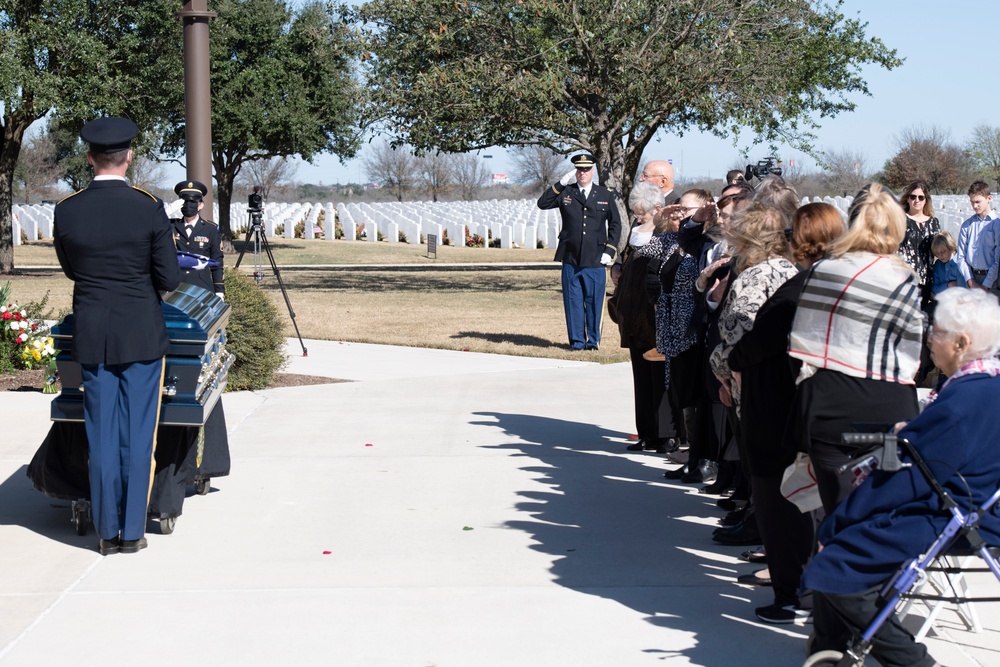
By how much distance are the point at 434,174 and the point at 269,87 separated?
46.8 m

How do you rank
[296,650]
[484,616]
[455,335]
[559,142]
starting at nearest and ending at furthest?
[296,650] → [484,616] → [455,335] → [559,142]

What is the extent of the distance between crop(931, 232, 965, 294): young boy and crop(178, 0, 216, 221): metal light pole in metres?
6.11

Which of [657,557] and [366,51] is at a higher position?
[366,51]

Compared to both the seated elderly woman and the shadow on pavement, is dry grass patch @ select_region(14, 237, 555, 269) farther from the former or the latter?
the seated elderly woman

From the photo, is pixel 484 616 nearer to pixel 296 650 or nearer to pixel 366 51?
pixel 296 650

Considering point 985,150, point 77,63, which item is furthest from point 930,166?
point 77,63

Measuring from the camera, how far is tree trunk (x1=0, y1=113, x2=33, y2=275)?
87.9 ft

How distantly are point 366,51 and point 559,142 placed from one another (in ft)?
12.3

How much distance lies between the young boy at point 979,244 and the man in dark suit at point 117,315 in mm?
8036

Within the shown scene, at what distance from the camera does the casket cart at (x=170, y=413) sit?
562 cm

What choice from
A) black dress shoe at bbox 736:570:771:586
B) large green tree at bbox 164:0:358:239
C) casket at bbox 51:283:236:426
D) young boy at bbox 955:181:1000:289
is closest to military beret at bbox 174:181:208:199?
casket at bbox 51:283:236:426

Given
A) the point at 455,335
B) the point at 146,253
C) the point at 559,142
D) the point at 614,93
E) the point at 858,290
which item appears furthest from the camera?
the point at 559,142

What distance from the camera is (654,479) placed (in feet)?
23.4

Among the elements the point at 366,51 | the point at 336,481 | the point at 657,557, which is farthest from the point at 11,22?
the point at 657,557
